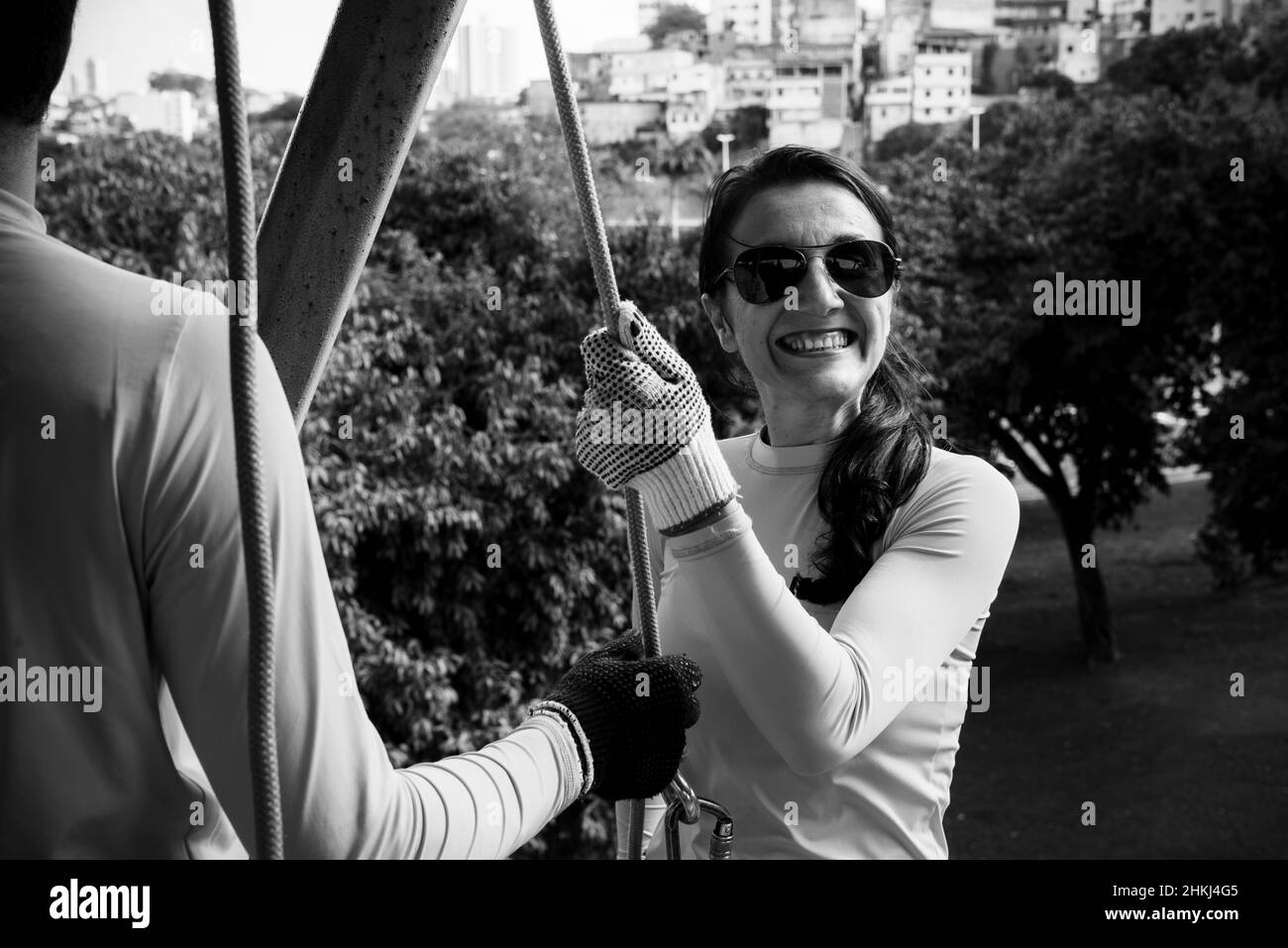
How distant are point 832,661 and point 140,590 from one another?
71 centimetres

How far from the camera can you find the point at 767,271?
68.8 inches

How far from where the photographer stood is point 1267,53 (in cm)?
1058

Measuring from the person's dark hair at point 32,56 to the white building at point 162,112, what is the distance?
9.07m

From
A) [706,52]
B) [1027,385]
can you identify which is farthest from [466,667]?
[706,52]

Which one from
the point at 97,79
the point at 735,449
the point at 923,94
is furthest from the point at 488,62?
the point at 735,449

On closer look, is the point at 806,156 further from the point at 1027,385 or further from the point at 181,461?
the point at 1027,385

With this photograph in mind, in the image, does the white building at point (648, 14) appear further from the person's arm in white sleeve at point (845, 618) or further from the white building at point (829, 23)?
the person's arm in white sleeve at point (845, 618)

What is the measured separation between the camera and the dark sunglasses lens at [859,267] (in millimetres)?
1721

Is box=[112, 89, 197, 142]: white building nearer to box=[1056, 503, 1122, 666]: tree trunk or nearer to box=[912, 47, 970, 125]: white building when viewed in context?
box=[1056, 503, 1122, 666]: tree trunk

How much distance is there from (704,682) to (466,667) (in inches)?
194

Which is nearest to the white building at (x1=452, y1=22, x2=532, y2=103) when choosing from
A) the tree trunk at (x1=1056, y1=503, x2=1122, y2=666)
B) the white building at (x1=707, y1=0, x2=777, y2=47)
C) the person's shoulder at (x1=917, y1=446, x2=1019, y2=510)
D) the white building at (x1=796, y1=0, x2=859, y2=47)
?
the tree trunk at (x1=1056, y1=503, x2=1122, y2=666)

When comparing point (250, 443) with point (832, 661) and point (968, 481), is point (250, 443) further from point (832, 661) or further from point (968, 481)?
point (968, 481)
